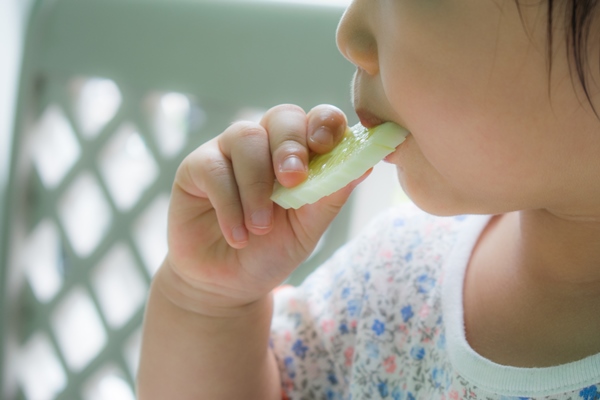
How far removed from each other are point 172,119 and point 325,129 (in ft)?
1.31

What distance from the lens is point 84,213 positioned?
3.67 ft

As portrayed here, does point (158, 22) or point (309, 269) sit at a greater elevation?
point (158, 22)

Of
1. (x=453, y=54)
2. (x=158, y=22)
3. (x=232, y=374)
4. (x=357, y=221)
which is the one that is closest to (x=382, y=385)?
(x=232, y=374)

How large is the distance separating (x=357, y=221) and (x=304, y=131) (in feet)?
1.01

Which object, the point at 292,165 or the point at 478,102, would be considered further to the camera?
the point at 292,165

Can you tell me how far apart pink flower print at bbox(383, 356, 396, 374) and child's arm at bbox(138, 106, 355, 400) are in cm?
13

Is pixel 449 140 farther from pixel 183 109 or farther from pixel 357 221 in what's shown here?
pixel 183 109

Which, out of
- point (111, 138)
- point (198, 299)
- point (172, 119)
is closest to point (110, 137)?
point (111, 138)

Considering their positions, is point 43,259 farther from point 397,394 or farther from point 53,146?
point 397,394

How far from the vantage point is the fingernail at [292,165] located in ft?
2.06

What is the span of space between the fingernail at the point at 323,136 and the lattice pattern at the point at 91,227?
0.36 m

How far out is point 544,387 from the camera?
1.96 ft

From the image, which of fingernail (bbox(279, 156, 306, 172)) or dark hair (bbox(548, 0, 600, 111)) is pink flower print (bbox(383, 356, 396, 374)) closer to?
fingernail (bbox(279, 156, 306, 172))

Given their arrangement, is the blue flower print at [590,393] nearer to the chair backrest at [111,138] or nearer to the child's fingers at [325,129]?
the child's fingers at [325,129]
